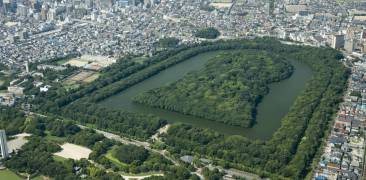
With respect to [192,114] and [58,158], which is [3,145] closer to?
[58,158]

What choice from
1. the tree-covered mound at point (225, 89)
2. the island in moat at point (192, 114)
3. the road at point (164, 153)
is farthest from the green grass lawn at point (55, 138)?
the tree-covered mound at point (225, 89)

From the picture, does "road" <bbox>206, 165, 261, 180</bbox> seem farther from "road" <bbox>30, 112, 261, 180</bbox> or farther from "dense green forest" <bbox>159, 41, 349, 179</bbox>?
"dense green forest" <bbox>159, 41, 349, 179</bbox>

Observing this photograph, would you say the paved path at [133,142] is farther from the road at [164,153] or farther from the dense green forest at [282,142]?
the dense green forest at [282,142]

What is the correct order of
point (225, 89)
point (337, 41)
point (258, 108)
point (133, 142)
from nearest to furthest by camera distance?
point (133, 142), point (258, 108), point (225, 89), point (337, 41)

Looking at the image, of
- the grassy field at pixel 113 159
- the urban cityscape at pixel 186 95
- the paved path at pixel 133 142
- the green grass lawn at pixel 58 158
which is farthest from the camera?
the paved path at pixel 133 142

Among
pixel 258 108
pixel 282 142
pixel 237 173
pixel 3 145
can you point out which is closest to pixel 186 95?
pixel 258 108

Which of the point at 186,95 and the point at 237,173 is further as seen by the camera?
the point at 186,95
